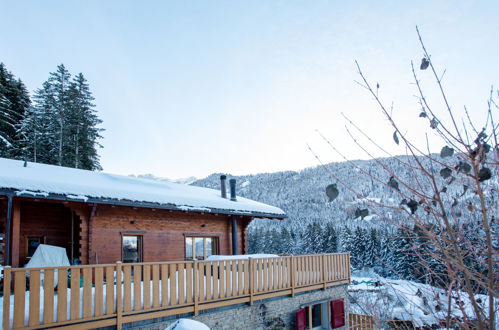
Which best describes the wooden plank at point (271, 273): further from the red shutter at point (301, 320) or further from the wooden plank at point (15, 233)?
the wooden plank at point (15, 233)

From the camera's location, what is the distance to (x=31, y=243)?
9.80 metres

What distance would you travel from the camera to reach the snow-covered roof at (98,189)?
8539 mm

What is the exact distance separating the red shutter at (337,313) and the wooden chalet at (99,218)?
3753mm

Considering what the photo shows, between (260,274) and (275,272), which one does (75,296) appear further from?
(275,272)

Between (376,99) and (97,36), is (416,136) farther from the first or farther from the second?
(97,36)

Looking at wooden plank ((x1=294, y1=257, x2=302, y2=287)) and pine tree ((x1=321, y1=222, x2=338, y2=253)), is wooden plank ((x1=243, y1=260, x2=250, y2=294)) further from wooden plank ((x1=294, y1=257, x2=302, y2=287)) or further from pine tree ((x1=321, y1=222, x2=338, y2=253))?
pine tree ((x1=321, y1=222, x2=338, y2=253))

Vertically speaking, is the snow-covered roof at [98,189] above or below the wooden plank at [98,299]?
above

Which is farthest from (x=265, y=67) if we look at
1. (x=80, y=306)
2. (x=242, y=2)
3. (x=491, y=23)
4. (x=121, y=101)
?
(x=121, y=101)

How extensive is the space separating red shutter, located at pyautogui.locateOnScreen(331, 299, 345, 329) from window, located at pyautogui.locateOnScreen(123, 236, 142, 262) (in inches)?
227

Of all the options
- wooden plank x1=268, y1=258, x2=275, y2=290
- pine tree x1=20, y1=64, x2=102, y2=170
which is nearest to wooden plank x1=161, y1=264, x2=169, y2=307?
wooden plank x1=268, y1=258, x2=275, y2=290

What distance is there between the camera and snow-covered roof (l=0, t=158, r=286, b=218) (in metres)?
8.54

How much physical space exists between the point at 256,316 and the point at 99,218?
15.8 ft

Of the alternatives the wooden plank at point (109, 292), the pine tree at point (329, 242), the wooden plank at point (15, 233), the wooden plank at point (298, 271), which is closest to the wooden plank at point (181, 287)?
the wooden plank at point (109, 292)

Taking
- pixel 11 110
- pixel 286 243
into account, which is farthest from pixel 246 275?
pixel 286 243
